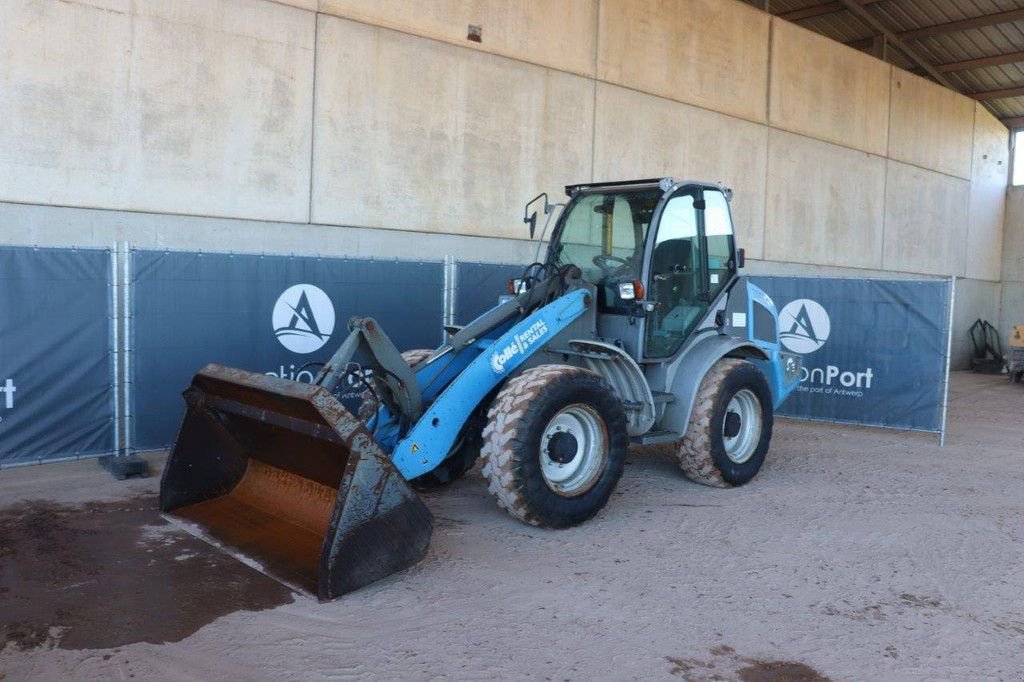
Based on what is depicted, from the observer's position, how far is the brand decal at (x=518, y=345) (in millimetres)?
5801

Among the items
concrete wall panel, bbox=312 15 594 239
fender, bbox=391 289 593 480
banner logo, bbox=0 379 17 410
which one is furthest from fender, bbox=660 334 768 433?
banner logo, bbox=0 379 17 410

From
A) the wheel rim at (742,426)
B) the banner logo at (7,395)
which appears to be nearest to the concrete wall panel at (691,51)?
the wheel rim at (742,426)

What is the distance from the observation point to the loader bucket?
4.44 m

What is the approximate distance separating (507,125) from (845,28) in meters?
12.1

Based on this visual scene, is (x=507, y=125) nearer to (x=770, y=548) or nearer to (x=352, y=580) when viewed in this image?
(x=770, y=548)

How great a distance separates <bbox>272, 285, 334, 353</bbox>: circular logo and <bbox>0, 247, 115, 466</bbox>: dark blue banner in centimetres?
145

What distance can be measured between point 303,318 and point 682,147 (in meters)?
8.48

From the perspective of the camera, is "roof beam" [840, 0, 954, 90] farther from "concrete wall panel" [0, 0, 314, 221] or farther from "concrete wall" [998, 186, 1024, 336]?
"concrete wall panel" [0, 0, 314, 221]

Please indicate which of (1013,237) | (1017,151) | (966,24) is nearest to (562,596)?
(966,24)

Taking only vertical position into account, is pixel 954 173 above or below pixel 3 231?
above

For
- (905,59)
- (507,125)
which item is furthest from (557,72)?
(905,59)

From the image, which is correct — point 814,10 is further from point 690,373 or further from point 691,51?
point 690,373

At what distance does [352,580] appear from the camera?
4480mm

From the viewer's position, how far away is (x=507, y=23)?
11680 mm
